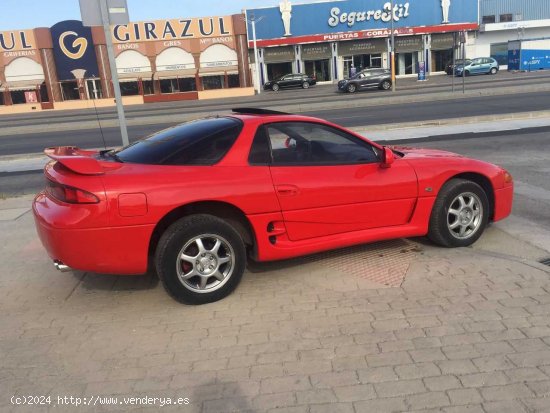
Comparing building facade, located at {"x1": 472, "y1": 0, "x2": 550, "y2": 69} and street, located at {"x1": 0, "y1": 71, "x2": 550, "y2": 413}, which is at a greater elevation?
building facade, located at {"x1": 472, "y1": 0, "x2": 550, "y2": 69}

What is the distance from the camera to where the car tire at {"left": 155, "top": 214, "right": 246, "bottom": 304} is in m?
3.74

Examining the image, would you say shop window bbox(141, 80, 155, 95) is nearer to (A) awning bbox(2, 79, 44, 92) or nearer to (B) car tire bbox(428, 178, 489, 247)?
(A) awning bbox(2, 79, 44, 92)

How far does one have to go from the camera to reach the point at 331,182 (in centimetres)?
422

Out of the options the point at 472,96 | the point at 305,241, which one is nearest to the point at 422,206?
the point at 305,241

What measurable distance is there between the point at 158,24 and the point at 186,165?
50650mm

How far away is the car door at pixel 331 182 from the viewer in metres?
4.12

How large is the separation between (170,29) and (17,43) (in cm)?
1492

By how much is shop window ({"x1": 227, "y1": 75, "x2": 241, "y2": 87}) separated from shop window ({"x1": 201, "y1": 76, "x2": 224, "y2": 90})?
752 mm

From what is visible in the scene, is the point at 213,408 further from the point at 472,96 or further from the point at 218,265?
the point at 472,96

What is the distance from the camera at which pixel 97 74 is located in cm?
5088

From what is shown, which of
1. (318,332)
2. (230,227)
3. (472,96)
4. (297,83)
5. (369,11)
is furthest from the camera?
(369,11)

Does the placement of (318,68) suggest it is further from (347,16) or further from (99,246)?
(99,246)

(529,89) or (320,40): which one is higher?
(320,40)

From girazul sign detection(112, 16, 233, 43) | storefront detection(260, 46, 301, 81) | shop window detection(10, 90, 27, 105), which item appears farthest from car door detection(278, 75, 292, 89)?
shop window detection(10, 90, 27, 105)
